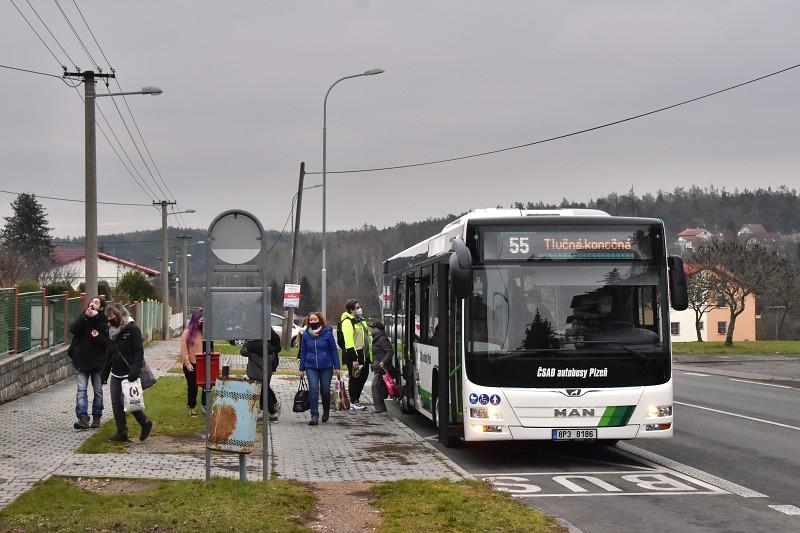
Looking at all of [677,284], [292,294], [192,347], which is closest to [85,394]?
[192,347]

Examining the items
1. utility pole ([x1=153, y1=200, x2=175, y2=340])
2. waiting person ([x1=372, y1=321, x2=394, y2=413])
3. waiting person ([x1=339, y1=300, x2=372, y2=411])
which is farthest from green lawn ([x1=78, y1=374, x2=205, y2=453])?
utility pole ([x1=153, y1=200, x2=175, y2=340])

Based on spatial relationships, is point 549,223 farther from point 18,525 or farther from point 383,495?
point 18,525

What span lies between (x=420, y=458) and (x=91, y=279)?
1277 cm

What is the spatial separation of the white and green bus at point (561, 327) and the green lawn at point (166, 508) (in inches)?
122

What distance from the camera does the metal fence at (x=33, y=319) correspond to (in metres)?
19.3

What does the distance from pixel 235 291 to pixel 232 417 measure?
115 cm

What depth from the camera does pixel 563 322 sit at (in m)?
12.4

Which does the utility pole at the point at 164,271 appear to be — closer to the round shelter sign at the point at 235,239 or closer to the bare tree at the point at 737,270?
the bare tree at the point at 737,270

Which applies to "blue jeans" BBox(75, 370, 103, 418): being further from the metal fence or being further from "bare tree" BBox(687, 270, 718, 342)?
"bare tree" BBox(687, 270, 718, 342)

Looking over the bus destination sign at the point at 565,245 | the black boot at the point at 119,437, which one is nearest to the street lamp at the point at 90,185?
the black boot at the point at 119,437

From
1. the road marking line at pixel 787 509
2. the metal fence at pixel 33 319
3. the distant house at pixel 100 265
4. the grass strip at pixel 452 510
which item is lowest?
the road marking line at pixel 787 509

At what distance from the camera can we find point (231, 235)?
32.7 ft

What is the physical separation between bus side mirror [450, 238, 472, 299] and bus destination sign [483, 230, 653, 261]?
2.10 feet

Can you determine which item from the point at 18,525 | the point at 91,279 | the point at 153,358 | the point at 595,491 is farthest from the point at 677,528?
the point at 153,358
